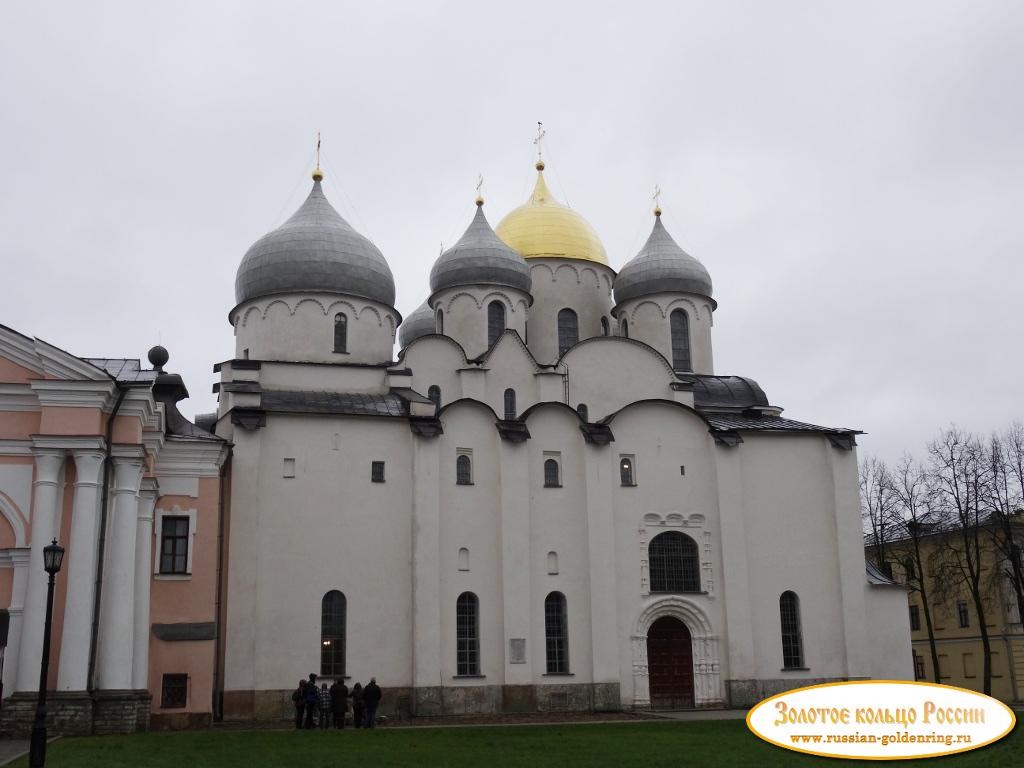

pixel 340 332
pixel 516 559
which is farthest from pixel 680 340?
pixel 340 332

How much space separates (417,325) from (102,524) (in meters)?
21.1

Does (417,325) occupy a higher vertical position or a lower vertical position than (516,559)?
higher

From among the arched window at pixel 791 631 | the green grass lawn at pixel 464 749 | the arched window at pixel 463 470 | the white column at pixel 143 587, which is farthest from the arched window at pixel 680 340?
the white column at pixel 143 587

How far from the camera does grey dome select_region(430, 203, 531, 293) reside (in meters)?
35.5

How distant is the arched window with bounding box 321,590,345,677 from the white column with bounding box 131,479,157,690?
4.61 m

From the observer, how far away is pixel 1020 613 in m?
40.1

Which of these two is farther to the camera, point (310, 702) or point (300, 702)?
point (300, 702)

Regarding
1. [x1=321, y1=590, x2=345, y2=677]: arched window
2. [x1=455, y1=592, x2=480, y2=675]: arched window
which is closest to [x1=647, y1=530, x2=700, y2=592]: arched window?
[x1=455, y1=592, x2=480, y2=675]: arched window

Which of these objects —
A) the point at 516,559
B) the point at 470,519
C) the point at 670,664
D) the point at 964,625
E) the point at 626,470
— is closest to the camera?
the point at 516,559

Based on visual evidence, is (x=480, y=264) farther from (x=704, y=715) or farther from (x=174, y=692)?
(x=174, y=692)

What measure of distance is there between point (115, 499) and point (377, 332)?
12.1 m

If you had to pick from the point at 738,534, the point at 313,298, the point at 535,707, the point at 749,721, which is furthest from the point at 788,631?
the point at 749,721

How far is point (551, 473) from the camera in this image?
103ft

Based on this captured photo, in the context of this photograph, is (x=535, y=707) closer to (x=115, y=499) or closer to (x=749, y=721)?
(x=115, y=499)
